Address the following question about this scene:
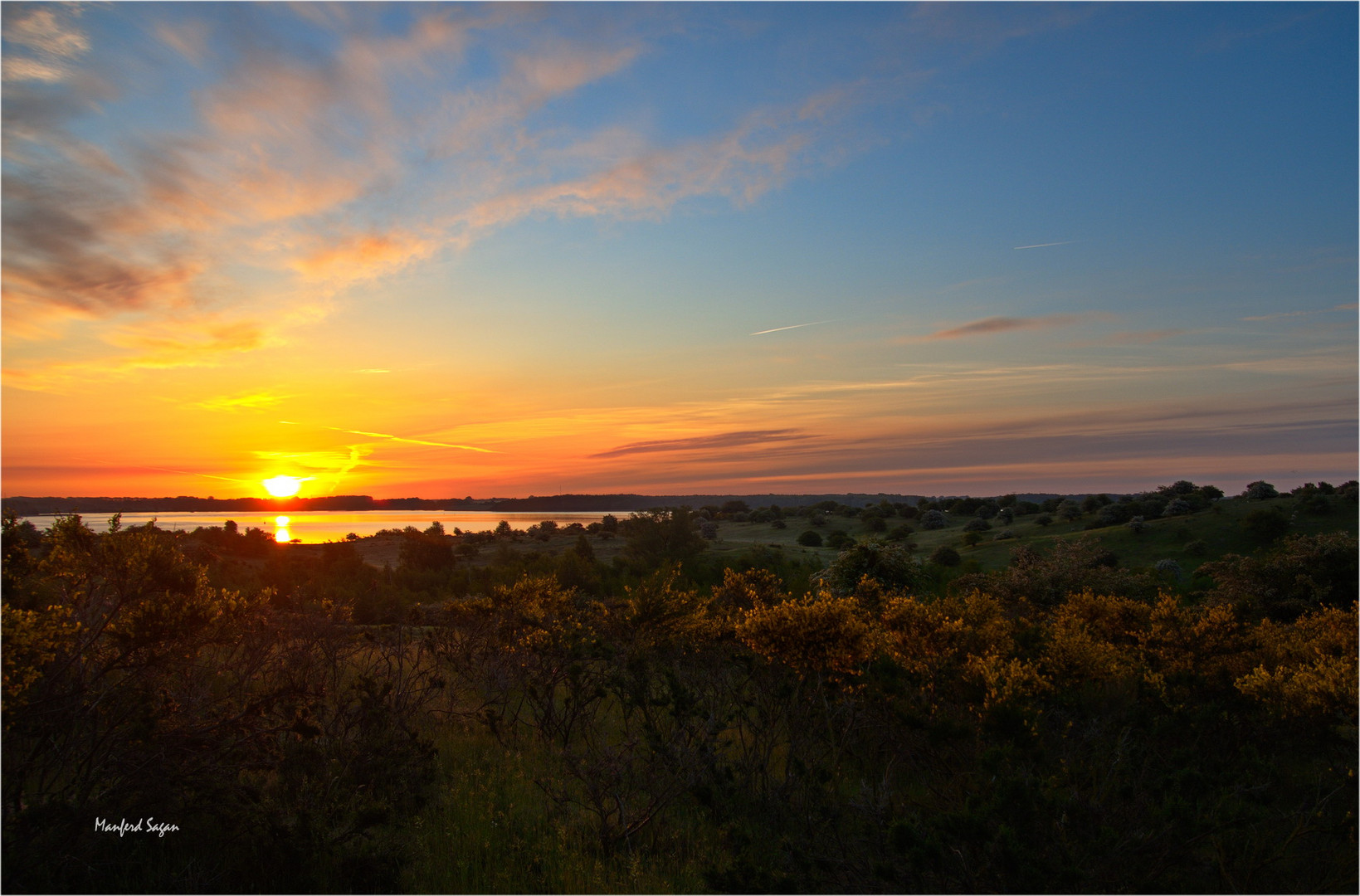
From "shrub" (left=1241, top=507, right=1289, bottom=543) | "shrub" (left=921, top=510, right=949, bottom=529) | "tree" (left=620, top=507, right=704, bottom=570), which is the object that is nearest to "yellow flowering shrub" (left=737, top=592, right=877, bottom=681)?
"tree" (left=620, top=507, right=704, bottom=570)

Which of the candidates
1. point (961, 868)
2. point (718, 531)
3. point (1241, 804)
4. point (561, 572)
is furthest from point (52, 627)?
point (718, 531)

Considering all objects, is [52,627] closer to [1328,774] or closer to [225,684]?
[225,684]

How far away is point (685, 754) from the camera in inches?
238

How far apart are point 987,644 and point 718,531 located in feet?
207

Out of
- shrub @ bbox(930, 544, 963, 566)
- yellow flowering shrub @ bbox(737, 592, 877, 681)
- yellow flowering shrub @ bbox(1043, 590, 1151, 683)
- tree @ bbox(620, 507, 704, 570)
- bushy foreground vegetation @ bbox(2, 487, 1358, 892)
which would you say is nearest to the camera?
bushy foreground vegetation @ bbox(2, 487, 1358, 892)

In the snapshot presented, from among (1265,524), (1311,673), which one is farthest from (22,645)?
(1265,524)

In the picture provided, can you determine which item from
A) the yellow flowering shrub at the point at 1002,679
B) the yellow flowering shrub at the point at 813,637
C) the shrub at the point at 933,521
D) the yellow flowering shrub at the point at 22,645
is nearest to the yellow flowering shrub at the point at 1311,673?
the yellow flowering shrub at the point at 1002,679

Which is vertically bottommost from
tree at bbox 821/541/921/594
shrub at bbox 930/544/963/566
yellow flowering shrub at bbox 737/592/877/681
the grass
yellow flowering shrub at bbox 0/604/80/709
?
shrub at bbox 930/544/963/566

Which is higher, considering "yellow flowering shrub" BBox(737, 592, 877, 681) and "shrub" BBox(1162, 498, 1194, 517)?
"yellow flowering shrub" BBox(737, 592, 877, 681)

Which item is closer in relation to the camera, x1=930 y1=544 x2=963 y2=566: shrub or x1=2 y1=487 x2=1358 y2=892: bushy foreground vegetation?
x1=2 y1=487 x2=1358 y2=892: bushy foreground vegetation

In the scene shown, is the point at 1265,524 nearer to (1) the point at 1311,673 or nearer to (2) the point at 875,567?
(2) the point at 875,567

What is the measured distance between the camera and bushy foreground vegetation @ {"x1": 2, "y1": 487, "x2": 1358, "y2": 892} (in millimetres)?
4273

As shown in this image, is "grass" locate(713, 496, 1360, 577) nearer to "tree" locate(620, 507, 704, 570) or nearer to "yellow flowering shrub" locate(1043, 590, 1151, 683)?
"tree" locate(620, 507, 704, 570)

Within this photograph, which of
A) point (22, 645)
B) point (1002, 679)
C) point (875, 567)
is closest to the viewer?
point (22, 645)
